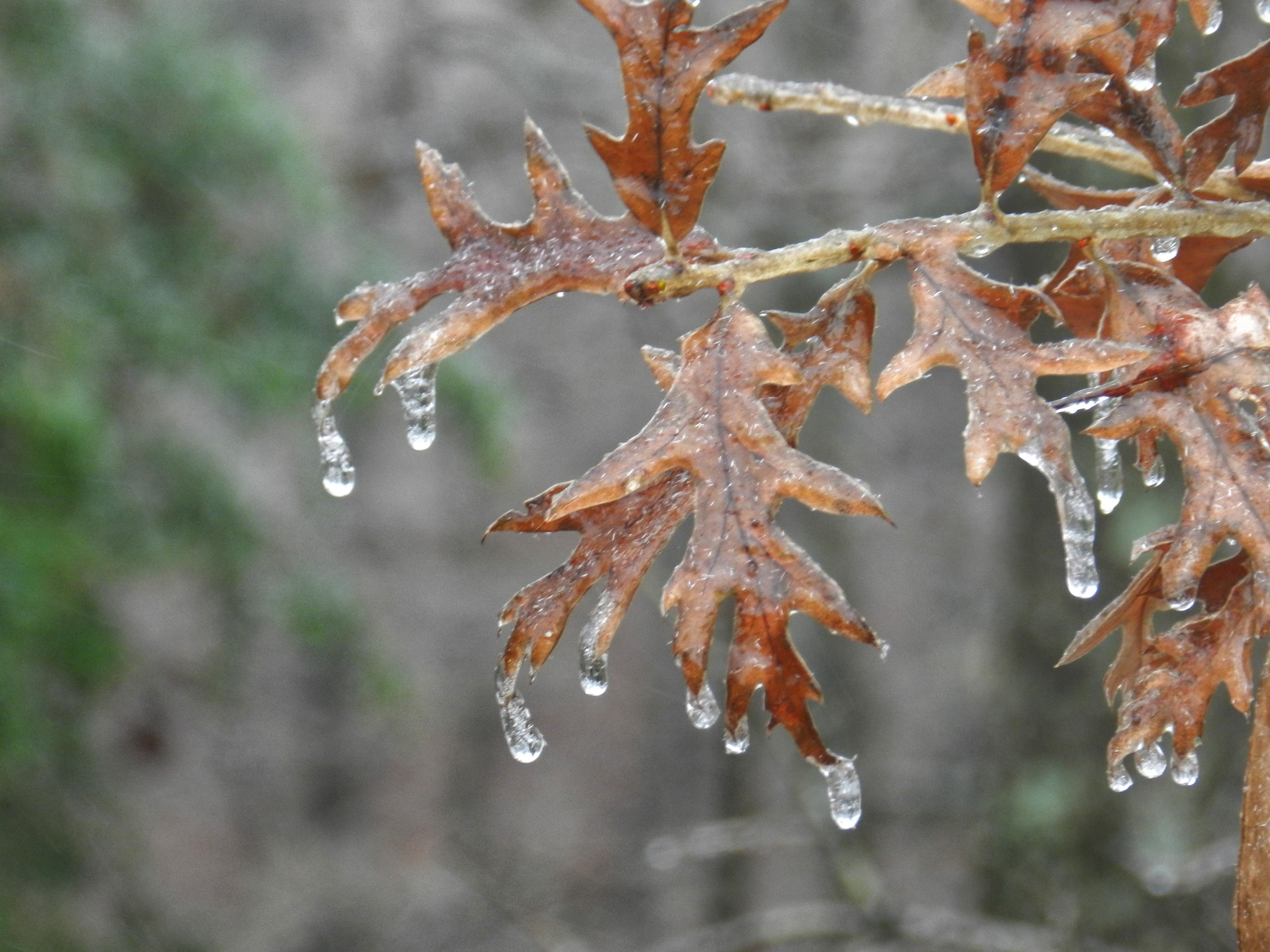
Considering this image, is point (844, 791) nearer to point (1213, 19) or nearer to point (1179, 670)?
point (1179, 670)

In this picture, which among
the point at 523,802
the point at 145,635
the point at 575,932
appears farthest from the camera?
the point at 523,802

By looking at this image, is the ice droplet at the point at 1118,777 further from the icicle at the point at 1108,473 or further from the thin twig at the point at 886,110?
the thin twig at the point at 886,110

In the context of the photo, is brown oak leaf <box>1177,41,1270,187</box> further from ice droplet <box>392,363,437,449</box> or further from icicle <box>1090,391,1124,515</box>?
ice droplet <box>392,363,437,449</box>

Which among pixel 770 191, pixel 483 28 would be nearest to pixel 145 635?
pixel 483 28

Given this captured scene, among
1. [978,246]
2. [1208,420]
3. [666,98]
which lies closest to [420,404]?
[666,98]

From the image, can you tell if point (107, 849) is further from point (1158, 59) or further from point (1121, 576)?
point (1158, 59)

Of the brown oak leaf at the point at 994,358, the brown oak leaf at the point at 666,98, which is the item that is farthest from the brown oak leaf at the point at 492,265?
the brown oak leaf at the point at 994,358
